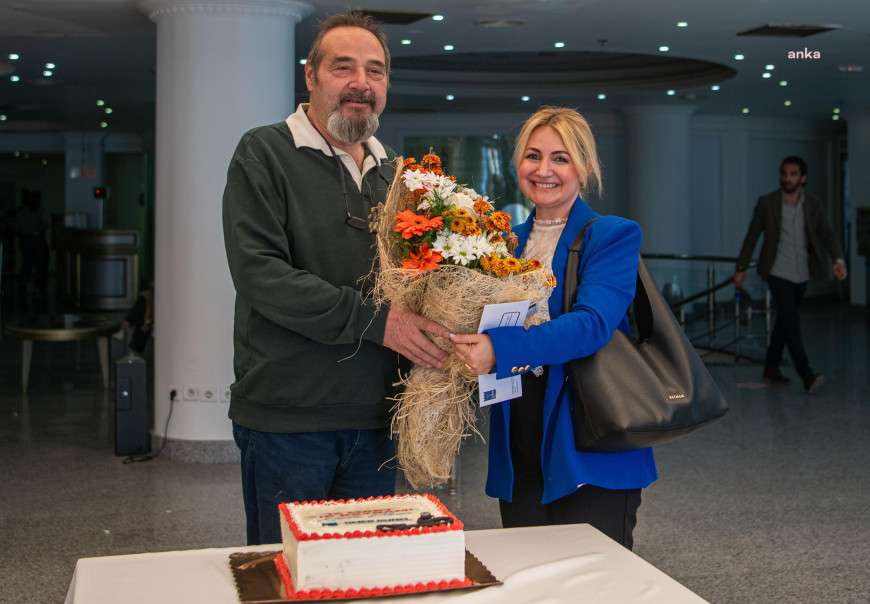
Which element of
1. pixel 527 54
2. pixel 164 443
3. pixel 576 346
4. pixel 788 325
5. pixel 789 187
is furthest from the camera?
pixel 527 54

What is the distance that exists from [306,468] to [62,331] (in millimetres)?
6812

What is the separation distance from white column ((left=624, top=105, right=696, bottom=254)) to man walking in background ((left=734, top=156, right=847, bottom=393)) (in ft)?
20.9

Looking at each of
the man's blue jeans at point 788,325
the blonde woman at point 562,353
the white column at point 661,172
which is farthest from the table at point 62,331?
the white column at point 661,172

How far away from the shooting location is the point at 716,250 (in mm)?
17688

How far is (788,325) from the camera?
876 cm

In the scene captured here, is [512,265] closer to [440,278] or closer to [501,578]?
[440,278]

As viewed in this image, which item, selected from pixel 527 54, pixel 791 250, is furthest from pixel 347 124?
pixel 527 54

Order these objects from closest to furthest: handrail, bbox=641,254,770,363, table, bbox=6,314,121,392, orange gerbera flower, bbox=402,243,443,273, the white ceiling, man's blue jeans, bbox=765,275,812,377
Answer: orange gerbera flower, bbox=402,243,443,273, the white ceiling, table, bbox=6,314,121,392, man's blue jeans, bbox=765,275,812,377, handrail, bbox=641,254,770,363

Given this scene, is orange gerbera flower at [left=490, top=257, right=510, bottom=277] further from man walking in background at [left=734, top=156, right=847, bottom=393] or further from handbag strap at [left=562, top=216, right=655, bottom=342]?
man walking in background at [left=734, top=156, right=847, bottom=393]

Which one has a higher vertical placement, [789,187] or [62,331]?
[789,187]

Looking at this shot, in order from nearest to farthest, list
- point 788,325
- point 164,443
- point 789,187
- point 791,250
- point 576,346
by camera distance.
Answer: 1. point 576,346
2. point 164,443
3. point 788,325
4. point 791,250
5. point 789,187

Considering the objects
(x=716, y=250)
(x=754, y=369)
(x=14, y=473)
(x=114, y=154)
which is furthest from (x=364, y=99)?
(x=114, y=154)

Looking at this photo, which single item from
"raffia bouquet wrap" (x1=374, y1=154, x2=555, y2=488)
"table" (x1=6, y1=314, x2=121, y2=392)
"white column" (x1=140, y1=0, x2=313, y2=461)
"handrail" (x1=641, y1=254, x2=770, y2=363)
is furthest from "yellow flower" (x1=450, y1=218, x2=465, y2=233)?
"handrail" (x1=641, y1=254, x2=770, y2=363)

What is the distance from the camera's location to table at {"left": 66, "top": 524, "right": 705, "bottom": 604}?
1.72m
